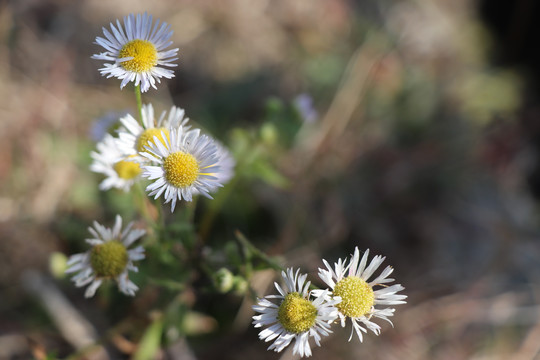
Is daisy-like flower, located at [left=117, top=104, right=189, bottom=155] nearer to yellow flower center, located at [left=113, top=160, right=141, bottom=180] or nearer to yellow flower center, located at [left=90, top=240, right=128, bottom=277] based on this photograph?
yellow flower center, located at [left=113, top=160, right=141, bottom=180]

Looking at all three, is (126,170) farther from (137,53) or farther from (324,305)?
(324,305)

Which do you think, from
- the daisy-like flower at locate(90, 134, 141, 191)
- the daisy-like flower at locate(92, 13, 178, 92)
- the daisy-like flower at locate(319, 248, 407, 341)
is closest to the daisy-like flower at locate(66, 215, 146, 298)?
the daisy-like flower at locate(90, 134, 141, 191)

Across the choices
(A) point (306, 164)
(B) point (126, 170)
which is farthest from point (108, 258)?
(A) point (306, 164)

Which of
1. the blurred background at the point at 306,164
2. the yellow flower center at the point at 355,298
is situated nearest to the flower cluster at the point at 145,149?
the blurred background at the point at 306,164

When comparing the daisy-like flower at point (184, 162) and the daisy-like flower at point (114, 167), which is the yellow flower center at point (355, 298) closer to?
the daisy-like flower at point (184, 162)

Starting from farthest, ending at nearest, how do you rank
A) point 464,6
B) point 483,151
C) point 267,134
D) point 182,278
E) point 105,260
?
1. point 464,6
2. point 483,151
3. point 267,134
4. point 182,278
5. point 105,260

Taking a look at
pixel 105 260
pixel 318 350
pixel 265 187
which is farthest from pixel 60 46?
pixel 318 350

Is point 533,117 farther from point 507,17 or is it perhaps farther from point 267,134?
point 267,134
